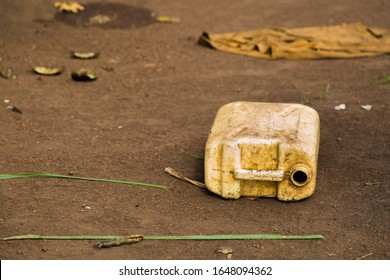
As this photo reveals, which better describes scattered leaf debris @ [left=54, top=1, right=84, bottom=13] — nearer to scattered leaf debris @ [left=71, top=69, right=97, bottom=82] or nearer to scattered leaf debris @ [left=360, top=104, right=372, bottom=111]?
scattered leaf debris @ [left=71, top=69, right=97, bottom=82]

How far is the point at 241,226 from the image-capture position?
4.26 metres

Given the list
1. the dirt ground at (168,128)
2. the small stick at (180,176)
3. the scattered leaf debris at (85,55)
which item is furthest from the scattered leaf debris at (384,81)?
the scattered leaf debris at (85,55)

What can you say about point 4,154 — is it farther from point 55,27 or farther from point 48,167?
point 55,27

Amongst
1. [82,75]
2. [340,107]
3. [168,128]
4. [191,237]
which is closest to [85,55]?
[82,75]

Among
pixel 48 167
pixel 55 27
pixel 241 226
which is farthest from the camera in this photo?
pixel 55 27

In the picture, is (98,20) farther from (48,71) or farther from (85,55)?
(48,71)

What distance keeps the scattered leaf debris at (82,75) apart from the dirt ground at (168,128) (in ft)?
0.14

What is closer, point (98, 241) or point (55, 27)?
point (98, 241)

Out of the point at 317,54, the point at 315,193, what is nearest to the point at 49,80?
the point at 317,54

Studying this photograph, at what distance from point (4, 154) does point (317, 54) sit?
Result: 3.11 metres

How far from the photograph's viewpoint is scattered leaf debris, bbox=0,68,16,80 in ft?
21.6

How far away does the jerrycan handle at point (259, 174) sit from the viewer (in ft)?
14.4

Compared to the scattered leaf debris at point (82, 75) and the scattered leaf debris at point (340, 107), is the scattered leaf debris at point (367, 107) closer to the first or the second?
→ the scattered leaf debris at point (340, 107)

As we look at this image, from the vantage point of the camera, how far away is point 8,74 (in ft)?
21.6
